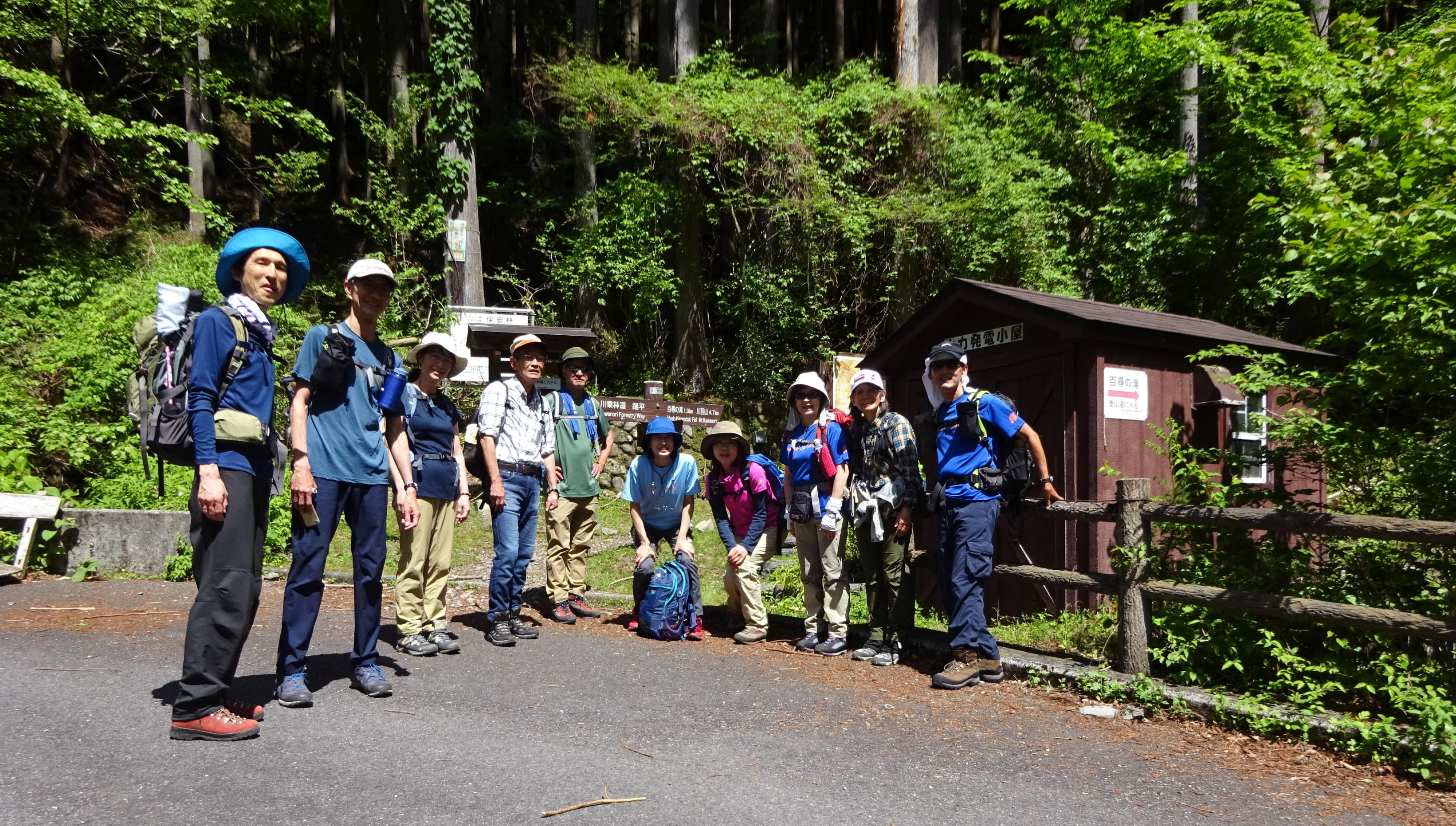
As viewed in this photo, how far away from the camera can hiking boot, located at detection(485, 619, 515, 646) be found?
233 inches

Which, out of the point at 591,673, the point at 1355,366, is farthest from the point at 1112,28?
the point at 591,673

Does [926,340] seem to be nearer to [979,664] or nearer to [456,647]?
[979,664]

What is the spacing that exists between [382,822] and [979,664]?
3.66 m

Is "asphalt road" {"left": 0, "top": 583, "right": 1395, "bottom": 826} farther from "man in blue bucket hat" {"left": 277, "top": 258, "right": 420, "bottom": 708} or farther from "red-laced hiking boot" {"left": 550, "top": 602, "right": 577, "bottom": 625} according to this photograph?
"red-laced hiking boot" {"left": 550, "top": 602, "right": 577, "bottom": 625}

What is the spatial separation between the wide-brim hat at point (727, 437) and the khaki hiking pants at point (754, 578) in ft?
2.02

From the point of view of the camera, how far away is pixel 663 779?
3613 mm

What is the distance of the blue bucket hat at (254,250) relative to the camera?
3914 mm

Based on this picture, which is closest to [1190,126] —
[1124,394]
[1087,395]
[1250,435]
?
[1250,435]

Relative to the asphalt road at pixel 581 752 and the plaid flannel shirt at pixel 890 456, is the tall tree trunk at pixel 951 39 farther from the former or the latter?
the asphalt road at pixel 581 752

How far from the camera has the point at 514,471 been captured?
6.18 meters

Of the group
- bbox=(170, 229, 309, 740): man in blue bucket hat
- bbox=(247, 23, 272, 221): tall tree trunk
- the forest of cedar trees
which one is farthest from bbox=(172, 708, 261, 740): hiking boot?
bbox=(247, 23, 272, 221): tall tree trunk

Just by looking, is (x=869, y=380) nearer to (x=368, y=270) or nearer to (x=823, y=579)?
(x=823, y=579)

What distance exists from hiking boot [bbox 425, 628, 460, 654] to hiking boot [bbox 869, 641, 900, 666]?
273 cm

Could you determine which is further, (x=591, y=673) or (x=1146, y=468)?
(x=1146, y=468)
